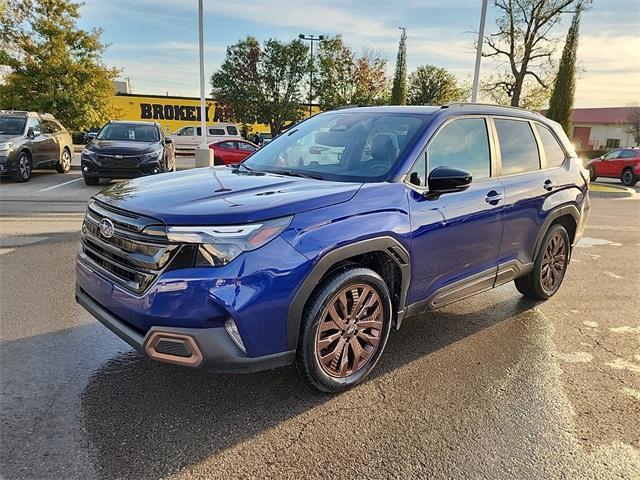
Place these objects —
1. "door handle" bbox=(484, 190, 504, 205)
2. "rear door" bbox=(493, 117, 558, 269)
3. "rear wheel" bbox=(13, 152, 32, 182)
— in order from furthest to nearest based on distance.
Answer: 1. "rear wheel" bbox=(13, 152, 32, 182)
2. "rear door" bbox=(493, 117, 558, 269)
3. "door handle" bbox=(484, 190, 504, 205)

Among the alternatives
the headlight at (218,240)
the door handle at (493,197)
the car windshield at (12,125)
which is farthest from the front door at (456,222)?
the car windshield at (12,125)

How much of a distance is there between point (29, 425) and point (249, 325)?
52.3 inches

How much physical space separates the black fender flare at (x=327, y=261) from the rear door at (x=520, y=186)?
1396mm

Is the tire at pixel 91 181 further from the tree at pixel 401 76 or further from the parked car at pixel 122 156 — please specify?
the tree at pixel 401 76

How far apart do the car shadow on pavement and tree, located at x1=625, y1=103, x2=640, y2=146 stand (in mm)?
57113

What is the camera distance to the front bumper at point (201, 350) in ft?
8.14

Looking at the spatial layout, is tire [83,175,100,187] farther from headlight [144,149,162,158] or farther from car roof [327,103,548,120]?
car roof [327,103,548,120]

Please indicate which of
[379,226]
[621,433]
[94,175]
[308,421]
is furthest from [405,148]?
[94,175]

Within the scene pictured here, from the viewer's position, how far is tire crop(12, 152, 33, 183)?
1216 centimetres

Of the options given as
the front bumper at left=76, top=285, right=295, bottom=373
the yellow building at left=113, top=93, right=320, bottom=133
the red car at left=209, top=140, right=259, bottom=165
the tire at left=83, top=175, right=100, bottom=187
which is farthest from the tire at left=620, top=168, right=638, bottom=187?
the yellow building at left=113, top=93, right=320, bottom=133

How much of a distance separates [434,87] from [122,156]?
26714mm

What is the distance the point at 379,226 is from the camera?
3.01 meters

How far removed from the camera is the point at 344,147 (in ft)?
12.4

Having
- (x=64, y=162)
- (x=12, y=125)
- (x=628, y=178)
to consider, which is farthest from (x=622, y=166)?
(x=12, y=125)
